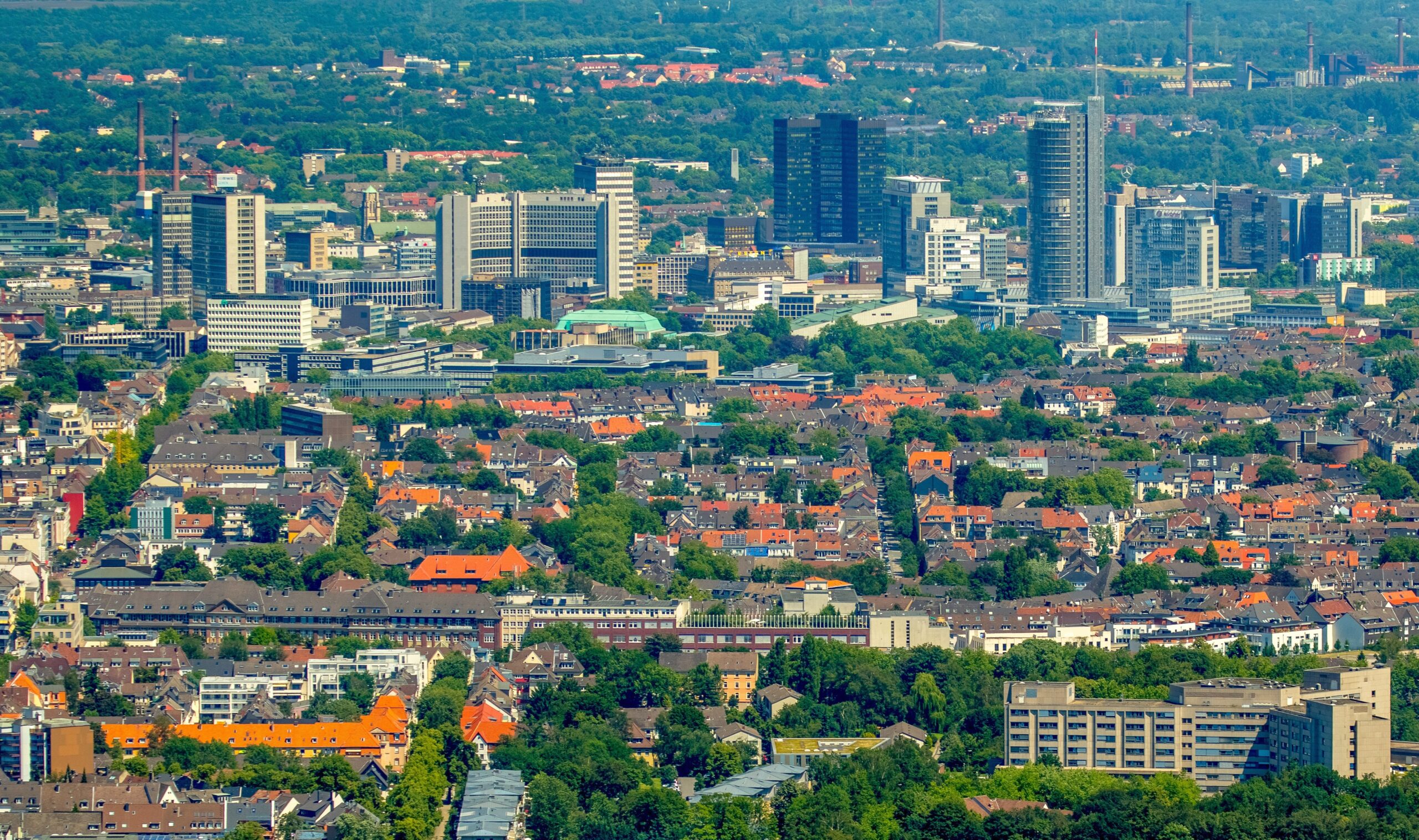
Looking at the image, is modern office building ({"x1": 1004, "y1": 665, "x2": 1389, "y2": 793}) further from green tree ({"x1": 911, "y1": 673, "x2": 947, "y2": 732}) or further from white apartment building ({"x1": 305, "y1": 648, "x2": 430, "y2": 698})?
white apartment building ({"x1": 305, "y1": 648, "x2": 430, "y2": 698})

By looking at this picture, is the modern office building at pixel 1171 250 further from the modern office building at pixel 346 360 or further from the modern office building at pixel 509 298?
the modern office building at pixel 346 360

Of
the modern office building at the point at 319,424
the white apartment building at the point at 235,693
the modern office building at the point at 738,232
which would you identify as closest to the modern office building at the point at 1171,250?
the modern office building at the point at 738,232

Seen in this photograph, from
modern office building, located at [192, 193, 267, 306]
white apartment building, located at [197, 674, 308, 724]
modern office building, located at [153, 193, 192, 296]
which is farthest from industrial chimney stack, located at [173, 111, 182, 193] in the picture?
white apartment building, located at [197, 674, 308, 724]

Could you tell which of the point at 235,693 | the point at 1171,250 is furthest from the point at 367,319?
the point at 235,693

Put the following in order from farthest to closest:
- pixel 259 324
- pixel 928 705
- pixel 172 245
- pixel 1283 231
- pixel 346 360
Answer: pixel 1283 231, pixel 172 245, pixel 259 324, pixel 346 360, pixel 928 705

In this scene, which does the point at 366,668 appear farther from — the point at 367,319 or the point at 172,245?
the point at 172,245

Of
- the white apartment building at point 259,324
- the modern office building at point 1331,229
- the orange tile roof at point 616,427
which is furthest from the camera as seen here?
the modern office building at point 1331,229
